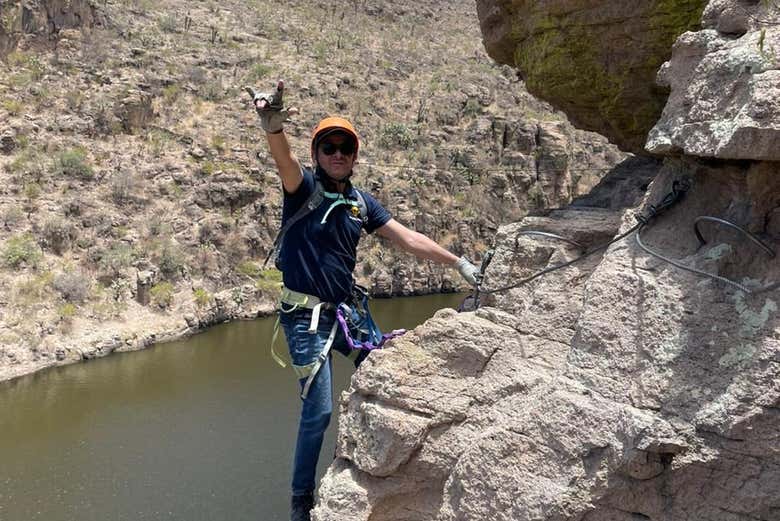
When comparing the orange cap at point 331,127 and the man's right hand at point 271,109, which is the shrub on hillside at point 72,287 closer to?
the orange cap at point 331,127

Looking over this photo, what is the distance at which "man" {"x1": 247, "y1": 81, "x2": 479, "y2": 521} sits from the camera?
3010 millimetres

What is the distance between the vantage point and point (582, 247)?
291cm

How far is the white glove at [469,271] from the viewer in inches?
124

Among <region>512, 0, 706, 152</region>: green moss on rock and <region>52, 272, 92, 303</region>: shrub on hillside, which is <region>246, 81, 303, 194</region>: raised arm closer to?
<region>512, 0, 706, 152</region>: green moss on rock

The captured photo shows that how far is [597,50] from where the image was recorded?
3213 millimetres

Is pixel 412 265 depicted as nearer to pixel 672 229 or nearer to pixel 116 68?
pixel 116 68

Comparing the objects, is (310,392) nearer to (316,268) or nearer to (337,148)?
(316,268)

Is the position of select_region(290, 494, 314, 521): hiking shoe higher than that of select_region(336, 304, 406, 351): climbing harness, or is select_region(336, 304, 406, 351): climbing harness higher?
select_region(336, 304, 406, 351): climbing harness

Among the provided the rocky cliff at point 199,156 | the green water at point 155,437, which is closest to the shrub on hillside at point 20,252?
the rocky cliff at point 199,156

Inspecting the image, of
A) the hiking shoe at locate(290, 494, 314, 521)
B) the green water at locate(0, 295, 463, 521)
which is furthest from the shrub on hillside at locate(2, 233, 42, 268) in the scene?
the hiking shoe at locate(290, 494, 314, 521)

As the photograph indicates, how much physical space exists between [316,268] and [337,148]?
624 mm

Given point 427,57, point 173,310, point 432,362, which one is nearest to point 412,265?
point 173,310

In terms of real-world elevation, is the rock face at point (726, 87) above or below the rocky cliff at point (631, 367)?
above

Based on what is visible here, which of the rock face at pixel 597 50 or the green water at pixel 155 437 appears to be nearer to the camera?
the rock face at pixel 597 50
